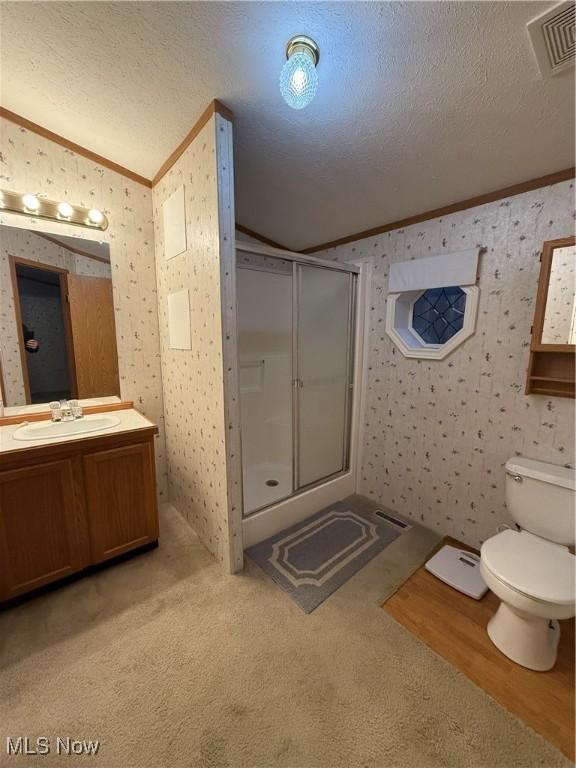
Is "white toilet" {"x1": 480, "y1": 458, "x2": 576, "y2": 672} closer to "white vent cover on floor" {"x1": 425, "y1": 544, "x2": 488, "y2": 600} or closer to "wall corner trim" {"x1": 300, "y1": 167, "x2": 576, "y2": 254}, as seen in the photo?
"white vent cover on floor" {"x1": 425, "y1": 544, "x2": 488, "y2": 600}

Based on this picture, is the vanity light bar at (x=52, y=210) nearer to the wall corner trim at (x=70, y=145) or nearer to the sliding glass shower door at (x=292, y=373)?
the wall corner trim at (x=70, y=145)

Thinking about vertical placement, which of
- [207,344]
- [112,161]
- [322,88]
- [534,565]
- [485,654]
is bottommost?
[485,654]

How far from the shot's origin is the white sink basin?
5.32ft

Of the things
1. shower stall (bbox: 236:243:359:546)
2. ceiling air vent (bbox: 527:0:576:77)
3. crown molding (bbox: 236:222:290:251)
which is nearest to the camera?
ceiling air vent (bbox: 527:0:576:77)

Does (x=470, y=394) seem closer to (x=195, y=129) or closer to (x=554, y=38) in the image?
(x=554, y=38)

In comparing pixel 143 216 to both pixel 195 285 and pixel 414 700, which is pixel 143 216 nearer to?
pixel 195 285

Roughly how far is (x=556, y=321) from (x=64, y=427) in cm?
287

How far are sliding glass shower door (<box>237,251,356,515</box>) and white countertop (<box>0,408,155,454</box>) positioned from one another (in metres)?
0.90

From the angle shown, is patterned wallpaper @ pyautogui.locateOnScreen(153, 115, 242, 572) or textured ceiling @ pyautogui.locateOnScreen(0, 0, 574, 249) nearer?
textured ceiling @ pyautogui.locateOnScreen(0, 0, 574, 249)

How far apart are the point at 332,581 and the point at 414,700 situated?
0.61 meters

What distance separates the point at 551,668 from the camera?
129 cm

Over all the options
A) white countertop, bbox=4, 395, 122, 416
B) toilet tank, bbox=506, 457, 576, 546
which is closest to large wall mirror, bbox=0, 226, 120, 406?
white countertop, bbox=4, 395, 122, 416

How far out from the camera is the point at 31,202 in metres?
1.71

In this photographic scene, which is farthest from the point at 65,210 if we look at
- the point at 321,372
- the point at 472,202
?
the point at 472,202
